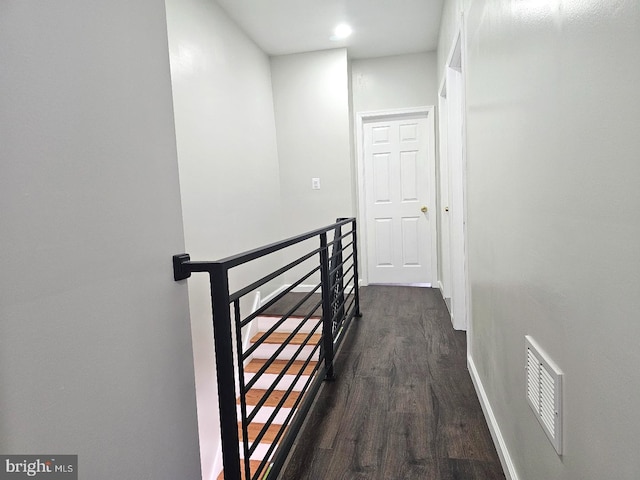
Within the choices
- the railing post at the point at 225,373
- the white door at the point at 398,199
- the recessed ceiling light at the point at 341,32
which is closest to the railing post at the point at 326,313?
the railing post at the point at 225,373

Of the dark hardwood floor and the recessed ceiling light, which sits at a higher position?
the recessed ceiling light

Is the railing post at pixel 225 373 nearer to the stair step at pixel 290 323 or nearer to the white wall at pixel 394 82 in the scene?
the stair step at pixel 290 323

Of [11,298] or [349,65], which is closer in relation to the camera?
[11,298]

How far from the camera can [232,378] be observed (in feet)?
3.99

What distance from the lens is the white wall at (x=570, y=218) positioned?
2.18 feet

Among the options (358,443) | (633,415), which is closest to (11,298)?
(633,415)

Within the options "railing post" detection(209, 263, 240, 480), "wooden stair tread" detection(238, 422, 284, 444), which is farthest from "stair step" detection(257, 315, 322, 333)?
"railing post" detection(209, 263, 240, 480)

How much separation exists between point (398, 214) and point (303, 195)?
1.08 metres

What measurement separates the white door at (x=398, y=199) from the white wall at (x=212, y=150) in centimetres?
130

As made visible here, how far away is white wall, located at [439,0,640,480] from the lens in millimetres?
664

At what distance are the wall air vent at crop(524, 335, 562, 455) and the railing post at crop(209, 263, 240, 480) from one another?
819mm

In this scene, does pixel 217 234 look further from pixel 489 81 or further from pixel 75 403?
pixel 75 403

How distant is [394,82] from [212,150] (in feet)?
7.65

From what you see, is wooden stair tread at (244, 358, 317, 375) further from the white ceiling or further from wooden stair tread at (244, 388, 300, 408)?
the white ceiling
